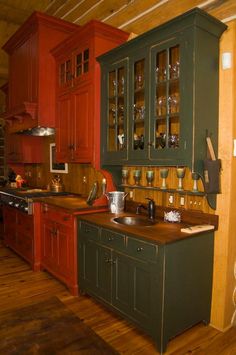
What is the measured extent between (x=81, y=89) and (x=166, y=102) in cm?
122

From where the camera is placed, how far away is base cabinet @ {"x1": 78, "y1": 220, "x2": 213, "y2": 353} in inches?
79.0

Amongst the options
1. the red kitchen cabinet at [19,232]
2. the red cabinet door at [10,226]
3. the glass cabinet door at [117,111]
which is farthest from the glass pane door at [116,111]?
the red cabinet door at [10,226]

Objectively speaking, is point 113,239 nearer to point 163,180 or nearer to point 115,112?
point 163,180

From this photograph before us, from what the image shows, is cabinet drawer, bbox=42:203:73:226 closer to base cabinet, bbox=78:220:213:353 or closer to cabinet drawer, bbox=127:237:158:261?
base cabinet, bbox=78:220:213:353

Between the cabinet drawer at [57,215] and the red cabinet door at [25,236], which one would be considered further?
the red cabinet door at [25,236]

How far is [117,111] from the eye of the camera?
283 cm

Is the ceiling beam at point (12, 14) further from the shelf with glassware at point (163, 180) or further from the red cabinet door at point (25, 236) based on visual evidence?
the shelf with glassware at point (163, 180)

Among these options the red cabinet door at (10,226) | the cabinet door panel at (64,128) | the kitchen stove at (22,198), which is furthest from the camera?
the red cabinet door at (10,226)

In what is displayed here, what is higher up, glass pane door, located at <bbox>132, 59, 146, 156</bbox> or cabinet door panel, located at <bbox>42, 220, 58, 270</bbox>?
glass pane door, located at <bbox>132, 59, 146, 156</bbox>

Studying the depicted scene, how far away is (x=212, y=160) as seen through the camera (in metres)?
2.13

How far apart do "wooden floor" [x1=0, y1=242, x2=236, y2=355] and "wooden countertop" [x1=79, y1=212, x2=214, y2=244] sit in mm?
807

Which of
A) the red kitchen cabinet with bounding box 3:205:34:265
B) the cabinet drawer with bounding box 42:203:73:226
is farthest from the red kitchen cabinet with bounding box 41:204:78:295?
the red kitchen cabinet with bounding box 3:205:34:265

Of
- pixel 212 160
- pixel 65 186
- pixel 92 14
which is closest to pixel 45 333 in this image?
pixel 212 160

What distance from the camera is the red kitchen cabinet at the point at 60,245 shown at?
290 cm
